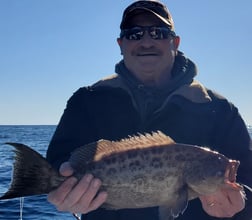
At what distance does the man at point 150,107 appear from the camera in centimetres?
500

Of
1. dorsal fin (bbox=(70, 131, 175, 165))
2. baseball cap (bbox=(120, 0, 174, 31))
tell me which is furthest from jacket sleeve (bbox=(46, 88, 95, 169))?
baseball cap (bbox=(120, 0, 174, 31))

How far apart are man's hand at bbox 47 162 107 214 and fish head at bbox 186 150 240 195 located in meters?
0.90

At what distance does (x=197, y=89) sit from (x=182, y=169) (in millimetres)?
1161

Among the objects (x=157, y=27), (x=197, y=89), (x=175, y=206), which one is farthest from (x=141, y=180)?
(x=157, y=27)

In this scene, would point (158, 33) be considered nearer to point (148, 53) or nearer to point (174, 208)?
point (148, 53)

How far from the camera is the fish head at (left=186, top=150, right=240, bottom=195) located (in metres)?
4.48

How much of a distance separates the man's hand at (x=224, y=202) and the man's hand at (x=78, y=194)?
3.53ft

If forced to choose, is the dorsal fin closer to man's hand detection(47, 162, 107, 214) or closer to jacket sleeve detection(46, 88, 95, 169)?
man's hand detection(47, 162, 107, 214)

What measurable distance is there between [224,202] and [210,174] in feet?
1.01

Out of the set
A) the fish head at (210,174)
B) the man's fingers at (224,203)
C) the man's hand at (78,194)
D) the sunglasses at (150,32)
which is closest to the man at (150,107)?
the sunglasses at (150,32)

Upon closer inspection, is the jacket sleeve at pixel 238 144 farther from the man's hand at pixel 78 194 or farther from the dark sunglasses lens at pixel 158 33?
the man's hand at pixel 78 194

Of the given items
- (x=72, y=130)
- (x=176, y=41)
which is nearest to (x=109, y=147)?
(x=72, y=130)

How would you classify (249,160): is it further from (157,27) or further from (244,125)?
(157,27)

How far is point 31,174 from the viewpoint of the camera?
4.21 meters
